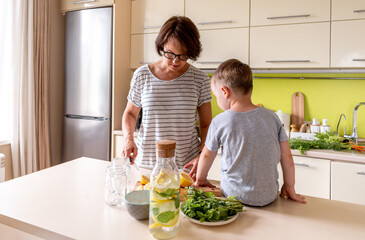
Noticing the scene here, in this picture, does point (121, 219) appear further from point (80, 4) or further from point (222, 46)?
point (80, 4)

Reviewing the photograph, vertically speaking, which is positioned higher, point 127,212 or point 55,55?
point 55,55

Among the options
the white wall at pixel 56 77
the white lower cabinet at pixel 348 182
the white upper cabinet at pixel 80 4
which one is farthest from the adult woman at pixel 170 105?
the white wall at pixel 56 77

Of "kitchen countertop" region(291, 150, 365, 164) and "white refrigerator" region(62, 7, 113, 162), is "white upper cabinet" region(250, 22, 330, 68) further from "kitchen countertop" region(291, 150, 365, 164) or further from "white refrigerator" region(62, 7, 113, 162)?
"white refrigerator" region(62, 7, 113, 162)

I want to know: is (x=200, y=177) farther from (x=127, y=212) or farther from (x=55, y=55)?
(x=55, y=55)

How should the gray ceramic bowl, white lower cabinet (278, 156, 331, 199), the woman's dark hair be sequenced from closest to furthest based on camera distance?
the gray ceramic bowl → the woman's dark hair → white lower cabinet (278, 156, 331, 199)

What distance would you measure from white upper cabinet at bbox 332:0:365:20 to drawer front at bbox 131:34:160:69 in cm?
156

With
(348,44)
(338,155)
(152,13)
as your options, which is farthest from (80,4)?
(338,155)

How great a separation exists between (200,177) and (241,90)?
347 mm

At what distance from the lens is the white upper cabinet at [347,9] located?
7.32 ft

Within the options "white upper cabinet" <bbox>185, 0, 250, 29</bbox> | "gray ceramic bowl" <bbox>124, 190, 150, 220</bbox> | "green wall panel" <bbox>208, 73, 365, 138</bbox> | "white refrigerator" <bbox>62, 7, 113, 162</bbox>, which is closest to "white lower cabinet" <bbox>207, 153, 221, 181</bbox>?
"green wall panel" <bbox>208, 73, 365, 138</bbox>

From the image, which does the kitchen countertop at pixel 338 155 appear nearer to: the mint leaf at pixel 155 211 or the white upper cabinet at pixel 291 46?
the white upper cabinet at pixel 291 46

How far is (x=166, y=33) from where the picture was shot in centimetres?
139

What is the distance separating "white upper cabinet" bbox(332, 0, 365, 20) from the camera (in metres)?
2.23

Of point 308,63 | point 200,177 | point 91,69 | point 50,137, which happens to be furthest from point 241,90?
point 50,137
